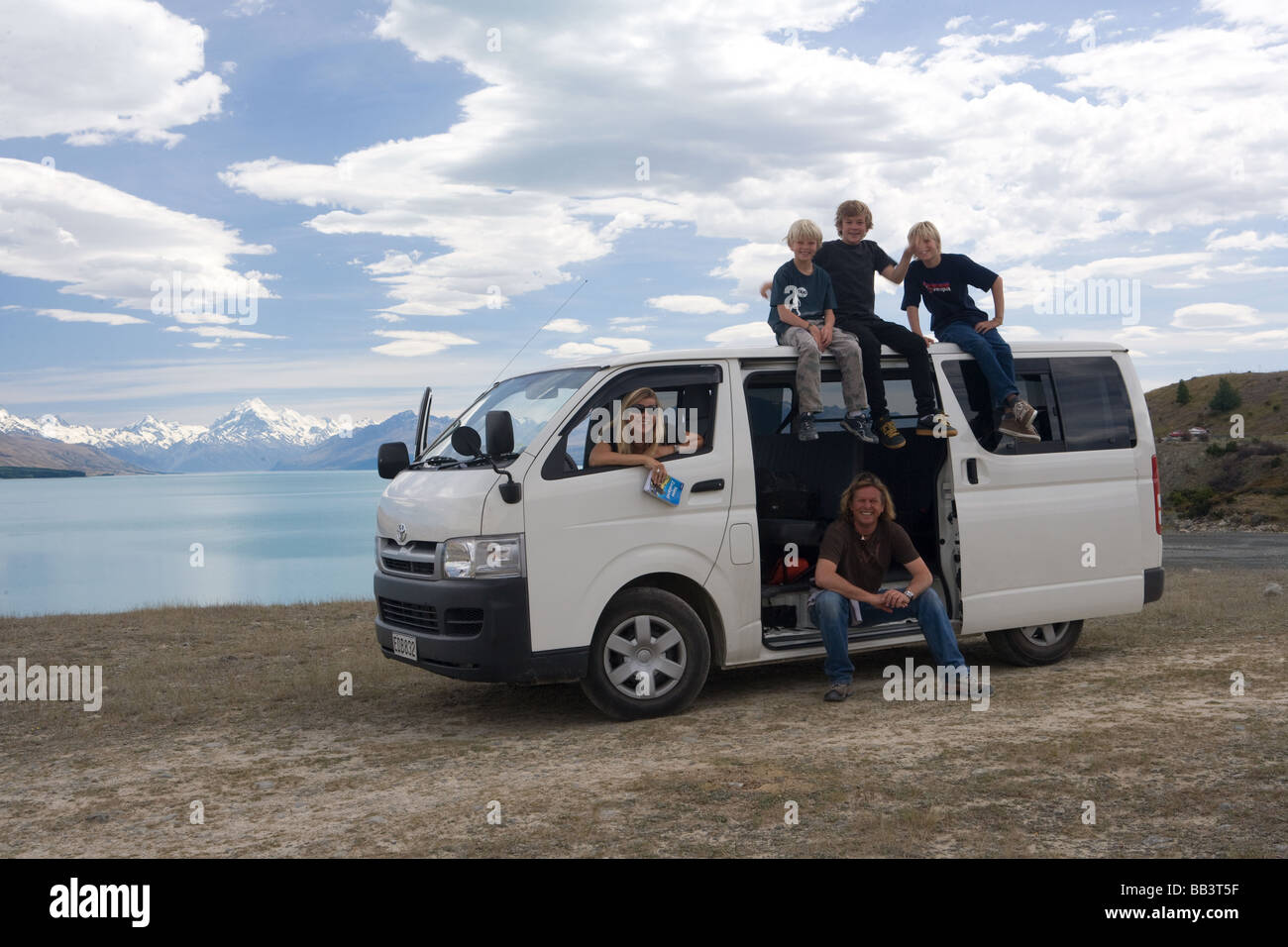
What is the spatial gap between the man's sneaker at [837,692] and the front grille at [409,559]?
2.81 meters

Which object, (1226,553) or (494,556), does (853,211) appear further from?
(1226,553)

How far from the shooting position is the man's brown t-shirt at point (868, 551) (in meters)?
7.76

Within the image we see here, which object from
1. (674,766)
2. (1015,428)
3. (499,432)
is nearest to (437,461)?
(499,432)

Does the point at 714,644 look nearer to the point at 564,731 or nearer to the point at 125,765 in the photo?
the point at 564,731

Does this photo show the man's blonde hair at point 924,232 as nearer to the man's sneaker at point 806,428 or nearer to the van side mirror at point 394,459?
the man's sneaker at point 806,428

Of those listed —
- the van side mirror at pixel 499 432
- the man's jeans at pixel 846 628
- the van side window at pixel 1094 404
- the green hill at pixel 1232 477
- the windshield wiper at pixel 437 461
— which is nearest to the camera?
the van side mirror at pixel 499 432

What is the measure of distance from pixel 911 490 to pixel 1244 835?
4791 millimetres

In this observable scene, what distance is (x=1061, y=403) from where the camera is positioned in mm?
8703

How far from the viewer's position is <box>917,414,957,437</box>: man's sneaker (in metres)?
8.02

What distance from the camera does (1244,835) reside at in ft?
15.0

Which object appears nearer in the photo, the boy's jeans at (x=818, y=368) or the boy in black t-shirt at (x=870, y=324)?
the boy's jeans at (x=818, y=368)

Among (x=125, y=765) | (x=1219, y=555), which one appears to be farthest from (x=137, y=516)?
(x=125, y=765)

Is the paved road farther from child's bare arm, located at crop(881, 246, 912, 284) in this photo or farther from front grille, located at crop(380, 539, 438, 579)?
front grille, located at crop(380, 539, 438, 579)

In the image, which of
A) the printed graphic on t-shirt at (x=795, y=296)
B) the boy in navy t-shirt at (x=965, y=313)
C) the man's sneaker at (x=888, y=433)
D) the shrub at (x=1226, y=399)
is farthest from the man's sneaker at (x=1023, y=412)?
the shrub at (x=1226, y=399)
